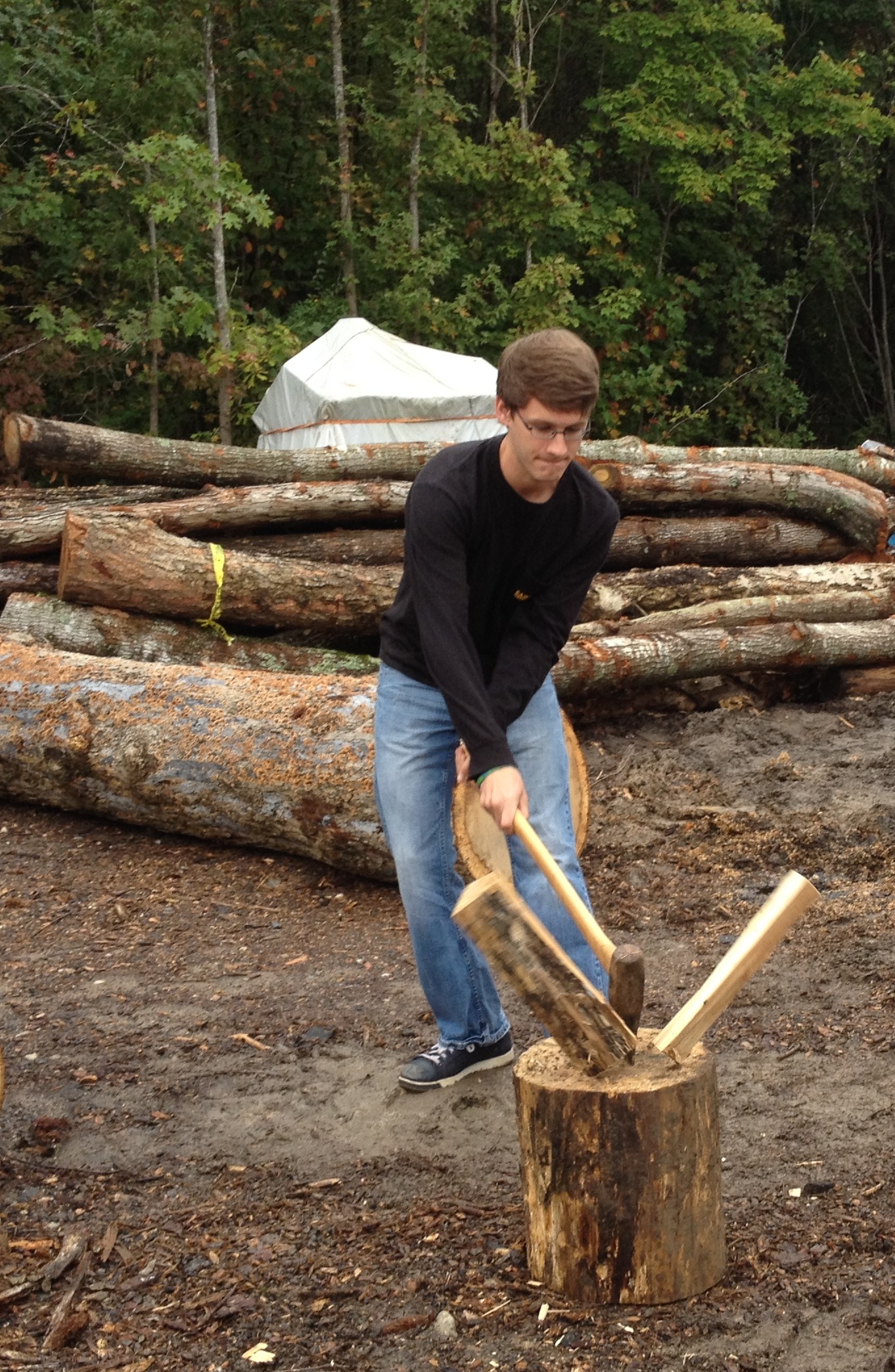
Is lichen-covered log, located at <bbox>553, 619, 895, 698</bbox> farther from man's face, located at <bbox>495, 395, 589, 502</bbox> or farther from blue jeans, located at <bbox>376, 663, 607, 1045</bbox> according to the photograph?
man's face, located at <bbox>495, 395, 589, 502</bbox>

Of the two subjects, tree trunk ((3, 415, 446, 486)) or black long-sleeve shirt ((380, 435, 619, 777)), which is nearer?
black long-sleeve shirt ((380, 435, 619, 777))

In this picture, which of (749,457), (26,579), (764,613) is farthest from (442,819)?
(749,457)

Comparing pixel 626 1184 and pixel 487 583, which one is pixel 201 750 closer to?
pixel 487 583

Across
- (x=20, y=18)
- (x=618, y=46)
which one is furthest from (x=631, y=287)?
(x=20, y=18)

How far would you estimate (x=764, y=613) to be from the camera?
882 cm

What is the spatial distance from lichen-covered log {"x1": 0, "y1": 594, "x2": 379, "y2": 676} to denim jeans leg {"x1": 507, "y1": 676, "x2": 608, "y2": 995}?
13.3 feet

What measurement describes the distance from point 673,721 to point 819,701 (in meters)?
1.34

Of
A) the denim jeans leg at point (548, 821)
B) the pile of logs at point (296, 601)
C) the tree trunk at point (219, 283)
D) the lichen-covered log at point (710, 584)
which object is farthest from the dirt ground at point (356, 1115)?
the tree trunk at point (219, 283)

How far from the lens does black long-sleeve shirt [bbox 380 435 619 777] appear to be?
10.0ft

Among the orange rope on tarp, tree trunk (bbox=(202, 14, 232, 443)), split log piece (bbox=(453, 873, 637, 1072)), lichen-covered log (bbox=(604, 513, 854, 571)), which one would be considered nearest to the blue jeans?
split log piece (bbox=(453, 873, 637, 1072))

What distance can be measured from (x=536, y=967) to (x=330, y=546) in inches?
245

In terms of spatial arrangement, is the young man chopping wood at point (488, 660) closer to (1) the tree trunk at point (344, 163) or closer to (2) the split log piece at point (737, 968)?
(2) the split log piece at point (737, 968)

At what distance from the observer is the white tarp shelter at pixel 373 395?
1327cm

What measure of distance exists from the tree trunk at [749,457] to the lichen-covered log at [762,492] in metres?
0.16
